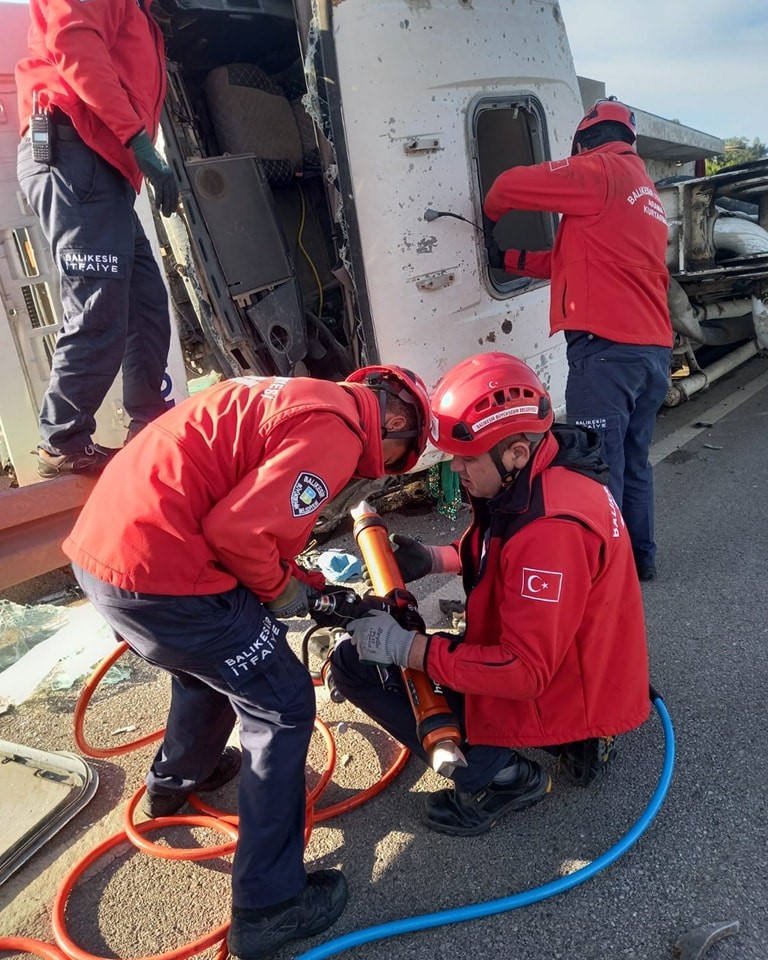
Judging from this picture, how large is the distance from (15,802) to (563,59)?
4578mm

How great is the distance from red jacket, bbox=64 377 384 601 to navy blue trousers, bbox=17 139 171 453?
1171mm

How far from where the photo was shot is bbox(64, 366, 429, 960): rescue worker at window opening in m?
1.80

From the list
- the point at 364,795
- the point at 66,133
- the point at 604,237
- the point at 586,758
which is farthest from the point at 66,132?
the point at 586,758

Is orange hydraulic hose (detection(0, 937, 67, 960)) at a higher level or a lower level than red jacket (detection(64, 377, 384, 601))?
lower

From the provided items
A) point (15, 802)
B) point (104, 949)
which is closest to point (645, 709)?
point (104, 949)

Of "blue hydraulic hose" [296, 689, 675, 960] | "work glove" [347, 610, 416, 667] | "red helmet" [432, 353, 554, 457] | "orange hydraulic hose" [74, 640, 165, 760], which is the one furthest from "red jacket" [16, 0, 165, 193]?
"blue hydraulic hose" [296, 689, 675, 960]

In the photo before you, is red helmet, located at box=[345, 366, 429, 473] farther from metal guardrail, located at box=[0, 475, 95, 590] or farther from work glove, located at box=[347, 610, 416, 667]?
metal guardrail, located at box=[0, 475, 95, 590]

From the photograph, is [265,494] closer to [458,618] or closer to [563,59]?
[458,618]

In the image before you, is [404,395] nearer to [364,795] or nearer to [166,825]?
[364,795]

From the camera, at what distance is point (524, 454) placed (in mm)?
2182

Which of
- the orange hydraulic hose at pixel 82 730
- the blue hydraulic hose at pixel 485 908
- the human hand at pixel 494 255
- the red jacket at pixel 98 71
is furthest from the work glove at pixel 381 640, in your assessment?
the human hand at pixel 494 255

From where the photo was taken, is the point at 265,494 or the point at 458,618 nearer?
the point at 265,494

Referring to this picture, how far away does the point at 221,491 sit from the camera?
1854 millimetres

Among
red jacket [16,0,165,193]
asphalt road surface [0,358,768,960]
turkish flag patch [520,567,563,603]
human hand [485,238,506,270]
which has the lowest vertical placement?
asphalt road surface [0,358,768,960]
